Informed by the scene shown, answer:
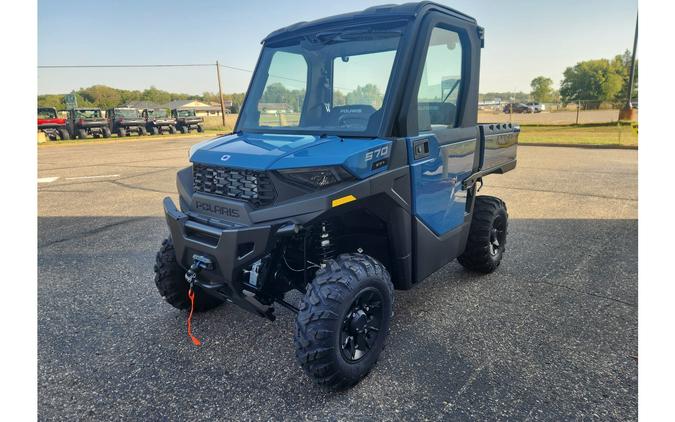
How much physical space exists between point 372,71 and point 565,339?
240cm

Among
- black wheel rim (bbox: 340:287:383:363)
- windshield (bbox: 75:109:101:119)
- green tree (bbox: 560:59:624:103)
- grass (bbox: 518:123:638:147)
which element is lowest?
black wheel rim (bbox: 340:287:383:363)

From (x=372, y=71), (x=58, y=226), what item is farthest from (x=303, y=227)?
(x=58, y=226)

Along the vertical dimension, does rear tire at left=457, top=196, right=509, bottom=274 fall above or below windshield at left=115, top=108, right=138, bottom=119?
below

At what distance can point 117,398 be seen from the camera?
263 cm

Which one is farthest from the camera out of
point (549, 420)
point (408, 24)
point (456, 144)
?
point (456, 144)

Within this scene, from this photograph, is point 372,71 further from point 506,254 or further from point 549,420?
point 506,254

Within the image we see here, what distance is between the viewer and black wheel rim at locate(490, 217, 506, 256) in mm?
4402

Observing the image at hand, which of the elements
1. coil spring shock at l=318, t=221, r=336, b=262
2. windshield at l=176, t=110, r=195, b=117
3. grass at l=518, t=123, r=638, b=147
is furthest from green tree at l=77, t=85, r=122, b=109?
coil spring shock at l=318, t=221, r=336, b=262

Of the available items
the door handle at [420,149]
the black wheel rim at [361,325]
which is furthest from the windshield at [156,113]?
the black wheel rim at [361,325]

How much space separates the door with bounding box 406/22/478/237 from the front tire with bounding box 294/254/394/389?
667 mm

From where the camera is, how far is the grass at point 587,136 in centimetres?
1710

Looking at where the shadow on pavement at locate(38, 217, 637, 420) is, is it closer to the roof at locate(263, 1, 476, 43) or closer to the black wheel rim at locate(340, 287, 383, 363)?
the black wheel rim at locate(340, 287, 383, 363)

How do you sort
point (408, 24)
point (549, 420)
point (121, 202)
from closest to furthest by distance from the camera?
point (549, 420), point (408, 24), point (121, 202)

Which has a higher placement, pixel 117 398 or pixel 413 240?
pixel 413 240
